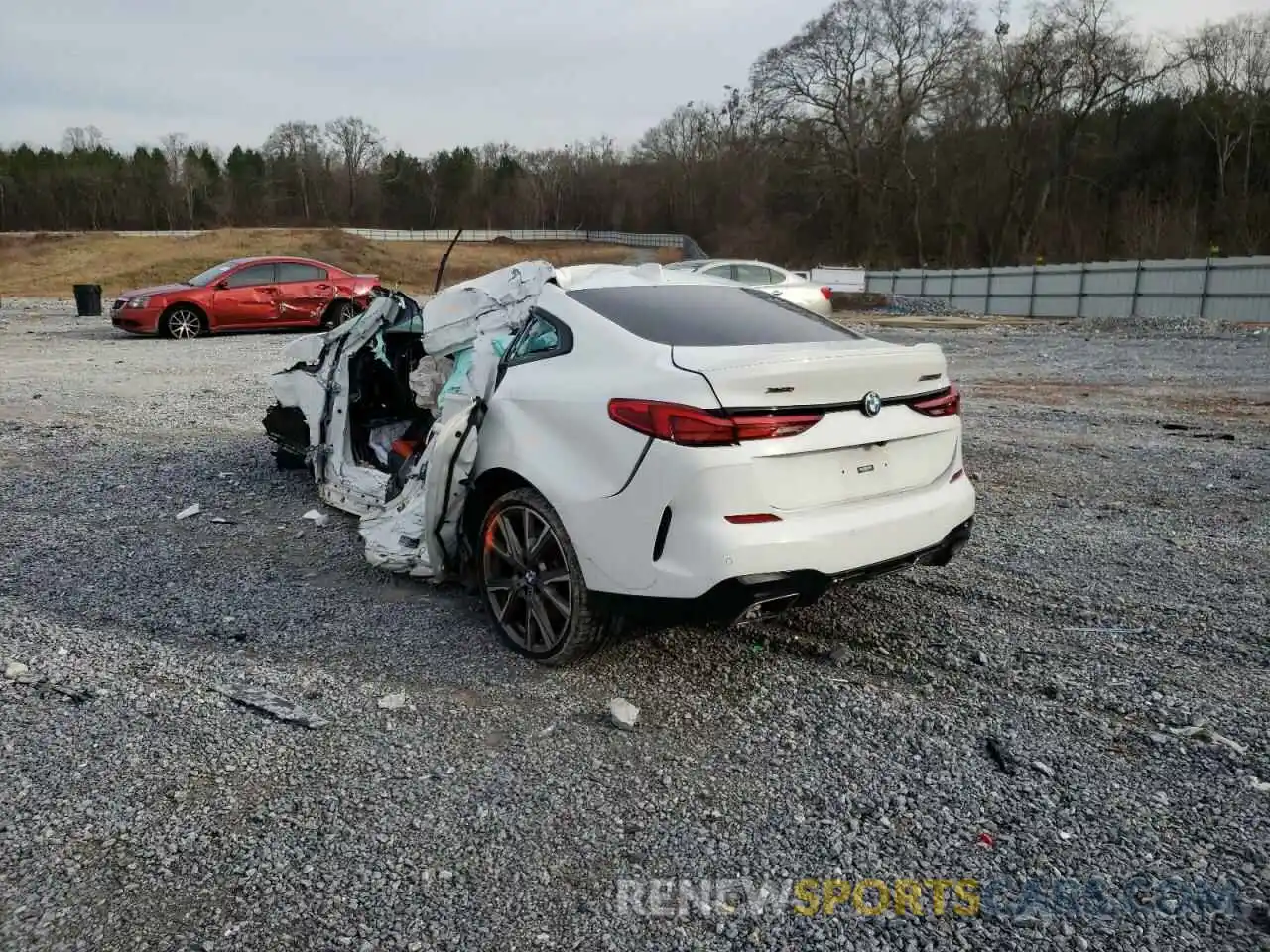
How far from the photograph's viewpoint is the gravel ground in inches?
95.0

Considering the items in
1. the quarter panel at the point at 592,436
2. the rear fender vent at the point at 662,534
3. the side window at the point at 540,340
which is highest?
the side window at the point at 540,340

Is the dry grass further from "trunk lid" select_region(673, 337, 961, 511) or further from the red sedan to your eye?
"trunk lid" select_region(673, 337, 961, 511)

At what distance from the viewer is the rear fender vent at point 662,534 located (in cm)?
323

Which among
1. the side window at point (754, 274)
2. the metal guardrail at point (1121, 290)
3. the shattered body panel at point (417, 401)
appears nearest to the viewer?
the shattered body panel at point (417, 401)

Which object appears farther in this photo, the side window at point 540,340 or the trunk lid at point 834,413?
the side window at point 540,340

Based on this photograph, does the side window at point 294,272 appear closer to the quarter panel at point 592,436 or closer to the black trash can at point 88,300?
the black trash can at point 88,300

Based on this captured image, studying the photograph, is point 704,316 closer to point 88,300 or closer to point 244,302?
point 244,302

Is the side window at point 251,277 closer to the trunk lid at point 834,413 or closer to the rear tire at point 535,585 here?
the rear tire at point 535,585

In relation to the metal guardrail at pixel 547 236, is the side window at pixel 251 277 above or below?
below

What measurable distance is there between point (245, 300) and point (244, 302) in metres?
0.06

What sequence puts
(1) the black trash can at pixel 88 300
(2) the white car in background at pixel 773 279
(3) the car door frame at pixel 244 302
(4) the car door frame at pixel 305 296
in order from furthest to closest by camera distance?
(1) the black trash can at pixel 88 300
(4) the car door frame at pixel 305 296
(3) the car door frame at pixel 244 302
(2) the white car in background at pixel 773 279

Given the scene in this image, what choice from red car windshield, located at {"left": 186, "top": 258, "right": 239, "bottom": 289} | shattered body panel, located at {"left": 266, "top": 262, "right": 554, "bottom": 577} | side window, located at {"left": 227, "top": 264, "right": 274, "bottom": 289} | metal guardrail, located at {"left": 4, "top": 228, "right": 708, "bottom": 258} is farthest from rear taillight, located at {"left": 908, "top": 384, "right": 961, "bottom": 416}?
metal guardrail, located at {"left": 4, "top": 228, "right": 708, "bottom": 258}

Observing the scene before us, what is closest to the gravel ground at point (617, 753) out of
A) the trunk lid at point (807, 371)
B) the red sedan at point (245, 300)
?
the trunk lid at point (807, 371)

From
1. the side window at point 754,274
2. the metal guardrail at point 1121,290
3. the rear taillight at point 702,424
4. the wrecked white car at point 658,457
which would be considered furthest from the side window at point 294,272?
the metal guardrail at point 1121,290
